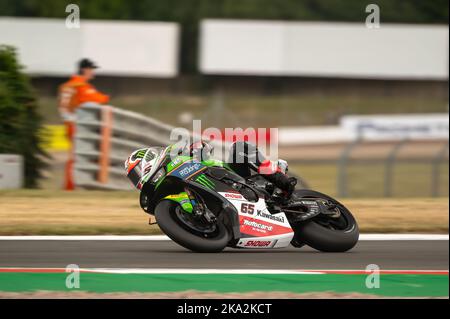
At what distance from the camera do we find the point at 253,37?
113 ft

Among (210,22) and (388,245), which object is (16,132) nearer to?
(388,245)

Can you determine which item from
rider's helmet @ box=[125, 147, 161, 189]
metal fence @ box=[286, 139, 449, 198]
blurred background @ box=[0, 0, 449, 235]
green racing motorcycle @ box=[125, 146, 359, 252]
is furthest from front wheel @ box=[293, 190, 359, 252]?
blurred background @ box=[0, 0, 449, 235]

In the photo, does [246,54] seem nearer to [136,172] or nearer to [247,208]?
[136,172]

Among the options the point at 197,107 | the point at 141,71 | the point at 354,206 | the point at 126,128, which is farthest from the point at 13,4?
the point at 354,206

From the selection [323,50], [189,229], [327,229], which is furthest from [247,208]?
[323,50]

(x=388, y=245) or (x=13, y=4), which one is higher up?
(x=13, y=4)

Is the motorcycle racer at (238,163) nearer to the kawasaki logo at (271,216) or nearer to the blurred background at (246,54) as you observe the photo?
the kawasaki logo at (271,216)

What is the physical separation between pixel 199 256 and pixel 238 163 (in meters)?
0.91

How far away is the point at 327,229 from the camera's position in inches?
338

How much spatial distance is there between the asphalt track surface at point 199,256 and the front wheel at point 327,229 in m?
0.14

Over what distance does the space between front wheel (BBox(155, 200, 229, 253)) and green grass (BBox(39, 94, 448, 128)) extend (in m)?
18.8

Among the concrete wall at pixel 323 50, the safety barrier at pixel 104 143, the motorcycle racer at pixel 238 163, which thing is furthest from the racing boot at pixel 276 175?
the concrete wall at pixel 323 50

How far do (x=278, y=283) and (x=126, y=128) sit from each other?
22.1 feet

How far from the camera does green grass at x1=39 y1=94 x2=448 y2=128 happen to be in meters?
29.1
